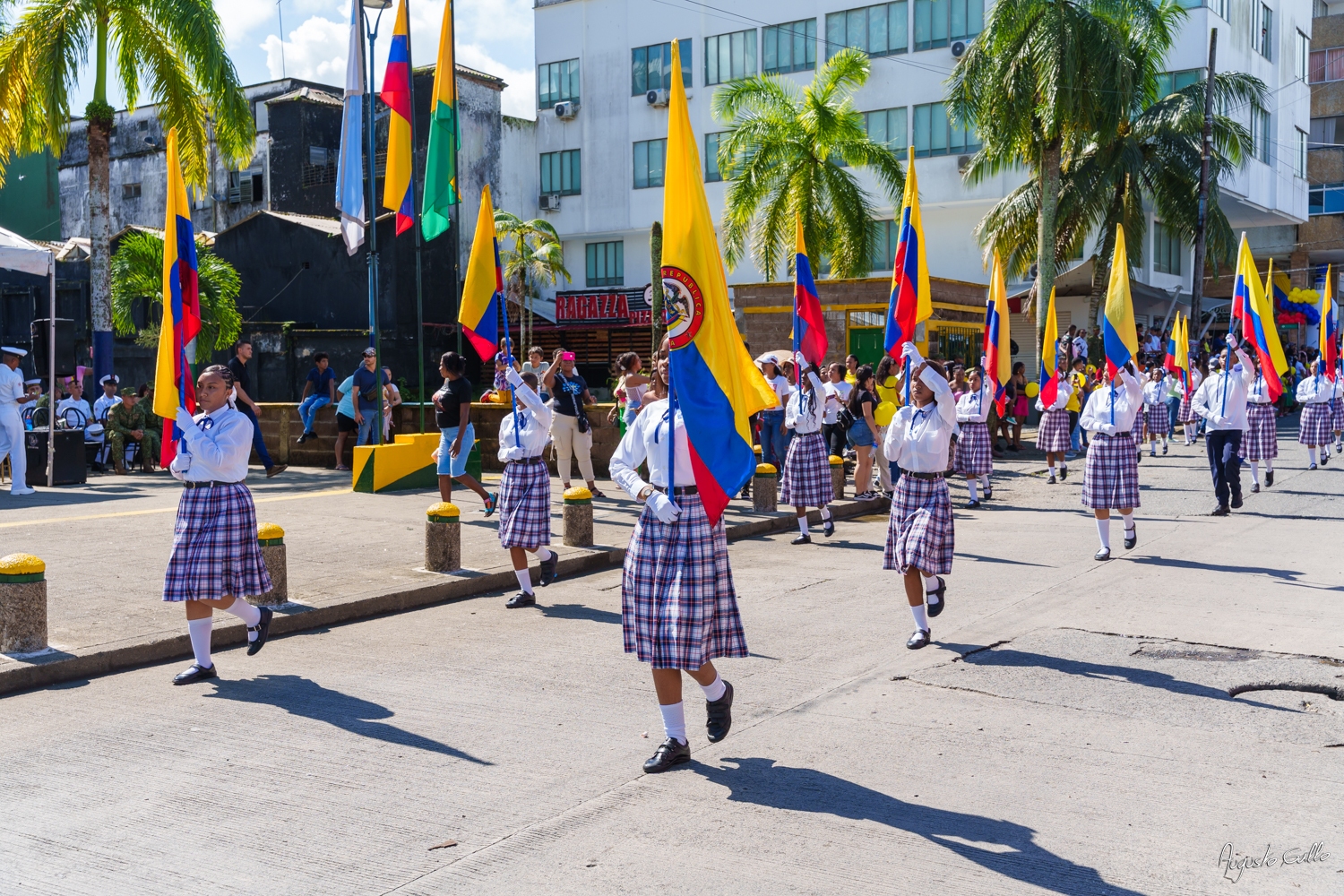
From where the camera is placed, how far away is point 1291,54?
1716 inches

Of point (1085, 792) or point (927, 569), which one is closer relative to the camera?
point (1085, 792)

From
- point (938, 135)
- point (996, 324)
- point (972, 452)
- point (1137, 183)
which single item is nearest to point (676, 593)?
point (996, 324)

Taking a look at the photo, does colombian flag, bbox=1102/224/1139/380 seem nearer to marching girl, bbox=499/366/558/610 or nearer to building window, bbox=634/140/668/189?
marching girl, bbox=499/366/558/610

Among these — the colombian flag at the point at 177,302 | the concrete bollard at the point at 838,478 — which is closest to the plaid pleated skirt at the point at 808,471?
the concrete bollard at the point at 838,478

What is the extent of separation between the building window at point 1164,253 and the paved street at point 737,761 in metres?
32.2

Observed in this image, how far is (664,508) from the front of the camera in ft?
17.6

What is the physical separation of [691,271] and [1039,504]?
1168cm

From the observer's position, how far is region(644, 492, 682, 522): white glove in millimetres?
5355

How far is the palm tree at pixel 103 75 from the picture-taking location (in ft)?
65.8

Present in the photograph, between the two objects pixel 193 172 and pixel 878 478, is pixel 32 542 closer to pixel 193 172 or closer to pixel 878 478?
pixel 878 478

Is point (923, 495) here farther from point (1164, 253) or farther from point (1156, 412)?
point (1164, 253)

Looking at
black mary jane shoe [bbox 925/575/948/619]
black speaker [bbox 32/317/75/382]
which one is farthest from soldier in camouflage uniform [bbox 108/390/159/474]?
black mary jane shoe [bbox 925/575/948/619]

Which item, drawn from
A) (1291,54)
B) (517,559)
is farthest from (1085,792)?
(1291,54)

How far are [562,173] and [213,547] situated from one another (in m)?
39.5
